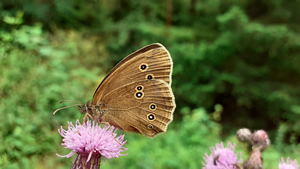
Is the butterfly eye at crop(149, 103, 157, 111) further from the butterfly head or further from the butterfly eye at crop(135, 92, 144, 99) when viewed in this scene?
the butterfly head

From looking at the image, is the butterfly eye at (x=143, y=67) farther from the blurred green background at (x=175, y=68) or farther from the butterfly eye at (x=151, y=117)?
the blurred green background at (x=175, y=68)

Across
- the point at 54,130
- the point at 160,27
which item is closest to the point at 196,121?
the point at 54,130

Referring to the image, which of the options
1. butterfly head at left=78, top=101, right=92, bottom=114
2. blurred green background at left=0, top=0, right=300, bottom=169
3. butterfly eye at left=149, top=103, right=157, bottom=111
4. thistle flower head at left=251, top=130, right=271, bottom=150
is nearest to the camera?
thistle flower head at left=251, top=130, right=271, bottom=150

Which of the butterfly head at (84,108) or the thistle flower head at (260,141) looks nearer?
the thistle flower head at (260,141)

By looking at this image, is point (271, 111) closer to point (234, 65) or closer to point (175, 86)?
point (234, 65)

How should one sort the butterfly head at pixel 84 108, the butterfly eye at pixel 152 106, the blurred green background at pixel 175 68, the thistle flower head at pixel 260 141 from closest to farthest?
the thistle flower head at pixel 260 141 < the butterfly head at pixel 84 108 < the butterfly eye at pixel 152 106 < the blurred green background at pixel 175 68

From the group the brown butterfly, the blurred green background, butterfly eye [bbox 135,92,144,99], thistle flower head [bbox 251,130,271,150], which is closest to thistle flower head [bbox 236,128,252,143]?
thistle flower head [bbox 251,130,271,150]

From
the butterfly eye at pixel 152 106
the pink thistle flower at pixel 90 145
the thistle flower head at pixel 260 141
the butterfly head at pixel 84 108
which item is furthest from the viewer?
the butterfly eye at pixel 152 106

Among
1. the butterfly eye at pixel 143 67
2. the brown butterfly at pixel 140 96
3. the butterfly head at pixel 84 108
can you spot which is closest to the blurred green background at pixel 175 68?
the butterfly head at pixel 84 108

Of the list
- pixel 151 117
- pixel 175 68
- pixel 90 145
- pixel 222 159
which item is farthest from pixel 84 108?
pixel 175 68
